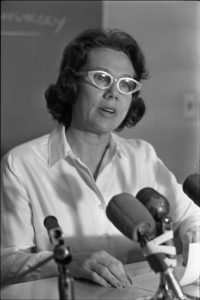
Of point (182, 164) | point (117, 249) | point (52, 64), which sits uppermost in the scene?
point (52, 64)

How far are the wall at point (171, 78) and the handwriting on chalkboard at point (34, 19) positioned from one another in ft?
1.48

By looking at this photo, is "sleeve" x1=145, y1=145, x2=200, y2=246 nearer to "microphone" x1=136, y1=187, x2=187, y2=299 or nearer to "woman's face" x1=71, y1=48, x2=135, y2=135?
"woman's face" x1=71, y1=48, x2=135, y2=135

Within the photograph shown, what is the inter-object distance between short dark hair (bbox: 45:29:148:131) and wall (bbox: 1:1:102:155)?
2.50ft

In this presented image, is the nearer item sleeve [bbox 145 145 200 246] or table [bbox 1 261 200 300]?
table [bbox 1 261 200 300]

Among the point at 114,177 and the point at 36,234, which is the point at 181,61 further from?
the point at 36,234

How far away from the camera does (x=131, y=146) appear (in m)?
1.62

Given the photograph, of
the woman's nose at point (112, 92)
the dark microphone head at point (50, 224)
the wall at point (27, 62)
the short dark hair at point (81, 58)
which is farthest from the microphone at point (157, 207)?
the wall at point (27, 62)

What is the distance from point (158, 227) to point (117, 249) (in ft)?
2.20

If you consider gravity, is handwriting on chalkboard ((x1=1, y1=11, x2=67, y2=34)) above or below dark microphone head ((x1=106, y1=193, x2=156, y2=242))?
above

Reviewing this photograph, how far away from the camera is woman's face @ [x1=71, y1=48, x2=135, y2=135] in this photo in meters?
1.45

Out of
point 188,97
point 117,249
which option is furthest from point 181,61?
point 117,249

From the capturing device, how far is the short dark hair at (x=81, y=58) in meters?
1.52

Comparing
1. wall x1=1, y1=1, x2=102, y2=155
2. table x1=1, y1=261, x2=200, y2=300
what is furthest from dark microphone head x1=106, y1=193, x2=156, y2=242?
wall x1=1, y1=1, x2=102, y2=155

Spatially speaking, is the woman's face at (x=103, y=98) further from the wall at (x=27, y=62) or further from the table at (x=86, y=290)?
the wall at (x=27, y=62)
